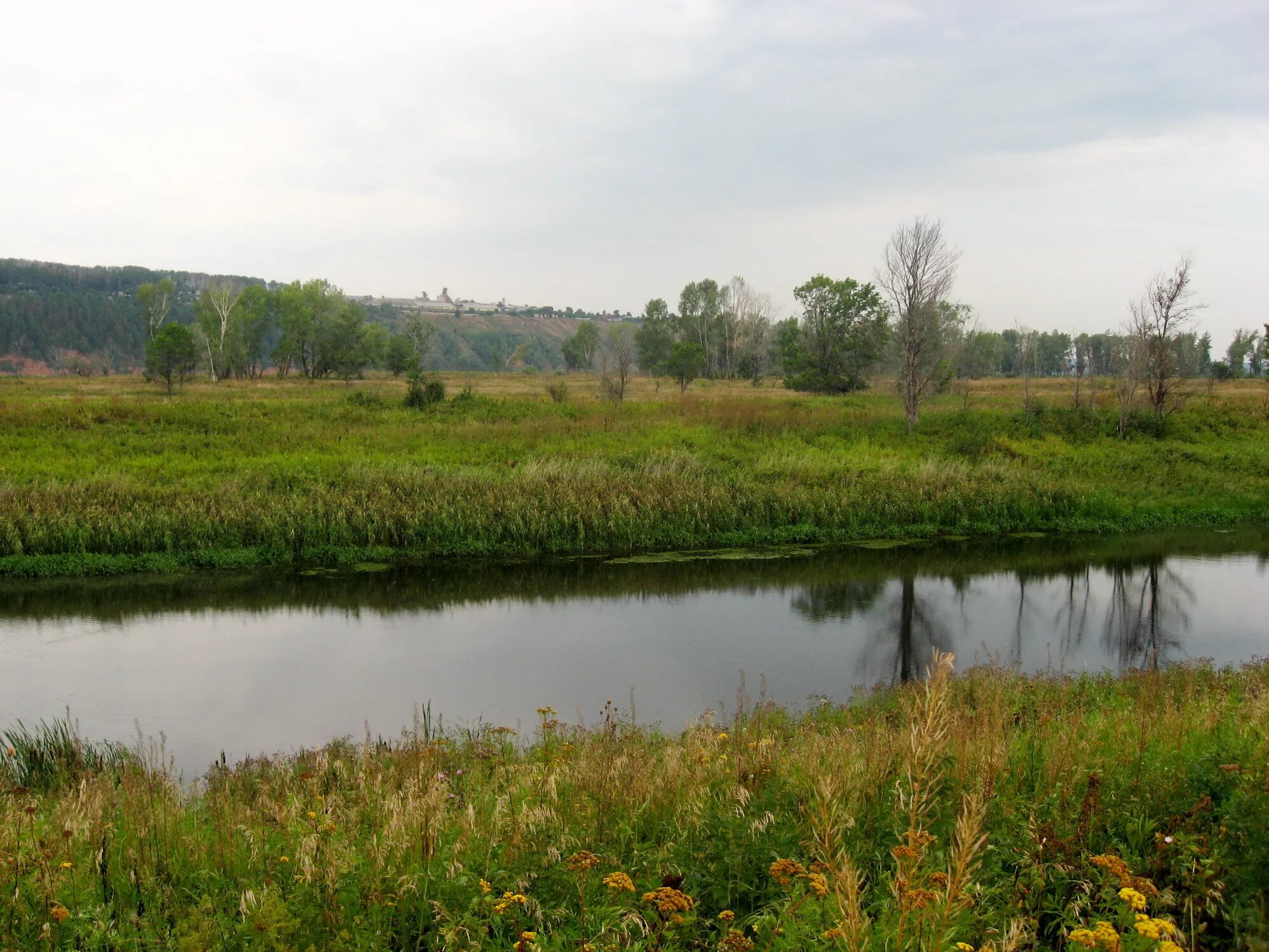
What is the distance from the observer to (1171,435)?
101 feet

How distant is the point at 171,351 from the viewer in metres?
36.6

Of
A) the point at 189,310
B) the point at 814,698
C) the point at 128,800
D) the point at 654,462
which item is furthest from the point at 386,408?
the point at 189,310

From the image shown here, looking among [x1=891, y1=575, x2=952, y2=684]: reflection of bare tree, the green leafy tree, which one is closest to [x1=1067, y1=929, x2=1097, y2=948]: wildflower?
[x1=891, y1=575, x2=952, y2=684]: reflection of bare tree

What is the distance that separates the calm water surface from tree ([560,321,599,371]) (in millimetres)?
64830

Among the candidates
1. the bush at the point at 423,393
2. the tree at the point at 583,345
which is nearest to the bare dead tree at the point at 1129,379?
the bush at the point at 423,393

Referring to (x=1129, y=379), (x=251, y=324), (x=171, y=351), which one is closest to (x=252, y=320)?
(x=251, y=324)

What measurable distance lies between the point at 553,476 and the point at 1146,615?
43.5 ft

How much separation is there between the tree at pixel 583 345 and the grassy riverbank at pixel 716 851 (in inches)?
3004

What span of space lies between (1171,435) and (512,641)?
93.6 feet

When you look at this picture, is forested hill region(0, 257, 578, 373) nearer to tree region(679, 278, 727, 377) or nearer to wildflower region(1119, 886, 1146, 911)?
tree region(679, 278, 727, 377)

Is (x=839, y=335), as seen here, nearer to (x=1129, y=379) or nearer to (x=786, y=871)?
(x=1129, y=379)

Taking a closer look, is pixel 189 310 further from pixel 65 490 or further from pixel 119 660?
pixel 119 660

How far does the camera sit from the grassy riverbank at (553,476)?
58.7ft

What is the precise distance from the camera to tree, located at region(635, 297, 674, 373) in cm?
7306
